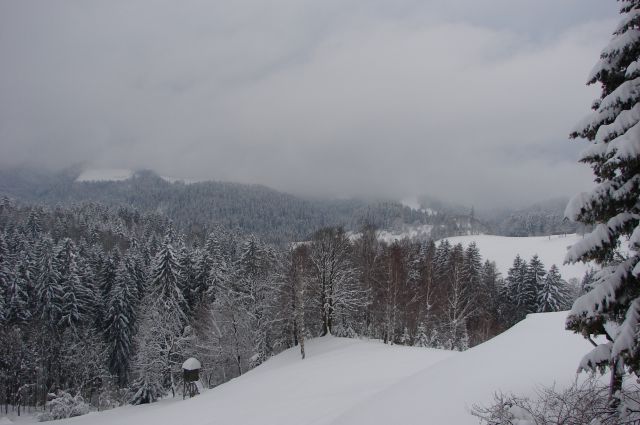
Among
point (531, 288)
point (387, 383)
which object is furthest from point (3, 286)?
point (531, 288)

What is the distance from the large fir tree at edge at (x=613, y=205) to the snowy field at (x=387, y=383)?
3.71 meters

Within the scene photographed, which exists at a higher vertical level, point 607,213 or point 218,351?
point 607,213

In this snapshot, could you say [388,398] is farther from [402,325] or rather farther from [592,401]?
[402,325]

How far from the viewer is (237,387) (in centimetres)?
2394

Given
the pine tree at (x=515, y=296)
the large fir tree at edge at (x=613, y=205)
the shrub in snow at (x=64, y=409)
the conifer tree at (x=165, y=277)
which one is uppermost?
the large fir tree at edge at (x=613, y=205)

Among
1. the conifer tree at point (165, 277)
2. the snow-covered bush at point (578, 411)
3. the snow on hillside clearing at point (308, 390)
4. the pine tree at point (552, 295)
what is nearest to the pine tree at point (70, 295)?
the conifer tree at point (165, 277)

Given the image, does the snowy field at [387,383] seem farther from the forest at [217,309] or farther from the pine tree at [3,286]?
the pine tree at [3,286]

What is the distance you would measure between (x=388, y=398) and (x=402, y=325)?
2963 centimetres

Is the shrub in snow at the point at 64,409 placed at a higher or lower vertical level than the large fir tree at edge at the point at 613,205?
lower

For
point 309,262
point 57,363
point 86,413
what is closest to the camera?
point 86,413

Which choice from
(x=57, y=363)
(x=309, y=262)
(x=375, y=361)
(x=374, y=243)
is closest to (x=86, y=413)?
(x=57, y=363)

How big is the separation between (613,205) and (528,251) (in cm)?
10503

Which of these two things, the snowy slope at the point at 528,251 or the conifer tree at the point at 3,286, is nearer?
the conifer tree at the point at 3,286

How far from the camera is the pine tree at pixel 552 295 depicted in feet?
162
